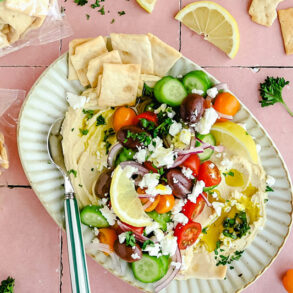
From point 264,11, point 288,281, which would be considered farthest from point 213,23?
point 288,281

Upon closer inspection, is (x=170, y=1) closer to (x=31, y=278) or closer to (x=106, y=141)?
(x=106, y=141)

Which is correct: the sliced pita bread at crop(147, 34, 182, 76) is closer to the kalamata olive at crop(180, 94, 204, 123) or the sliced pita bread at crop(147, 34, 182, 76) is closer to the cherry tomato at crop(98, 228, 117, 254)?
the kalamata olive at crop(180, 94, 204, 123)

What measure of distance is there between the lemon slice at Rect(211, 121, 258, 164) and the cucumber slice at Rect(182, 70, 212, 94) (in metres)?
0.23

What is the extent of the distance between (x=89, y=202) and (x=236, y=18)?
146 cm

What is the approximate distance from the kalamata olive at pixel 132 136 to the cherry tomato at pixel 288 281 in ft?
4.33

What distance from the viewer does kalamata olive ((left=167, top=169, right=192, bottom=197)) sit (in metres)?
2.00

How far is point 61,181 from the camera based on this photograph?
219 cm

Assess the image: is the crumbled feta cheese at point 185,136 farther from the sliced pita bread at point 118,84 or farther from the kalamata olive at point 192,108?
the sliced pita bread at point 118,84

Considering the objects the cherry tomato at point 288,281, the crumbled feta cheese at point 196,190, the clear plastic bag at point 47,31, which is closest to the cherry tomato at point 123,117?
the crumbled feta cheese at point 196,190

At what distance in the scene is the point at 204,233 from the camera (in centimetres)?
221

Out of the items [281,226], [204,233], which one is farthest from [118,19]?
[281,226]

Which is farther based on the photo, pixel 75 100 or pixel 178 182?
pixel 75 100

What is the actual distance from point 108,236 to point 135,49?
1072 mm

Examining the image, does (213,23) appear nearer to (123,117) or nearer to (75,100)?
(123,117)
